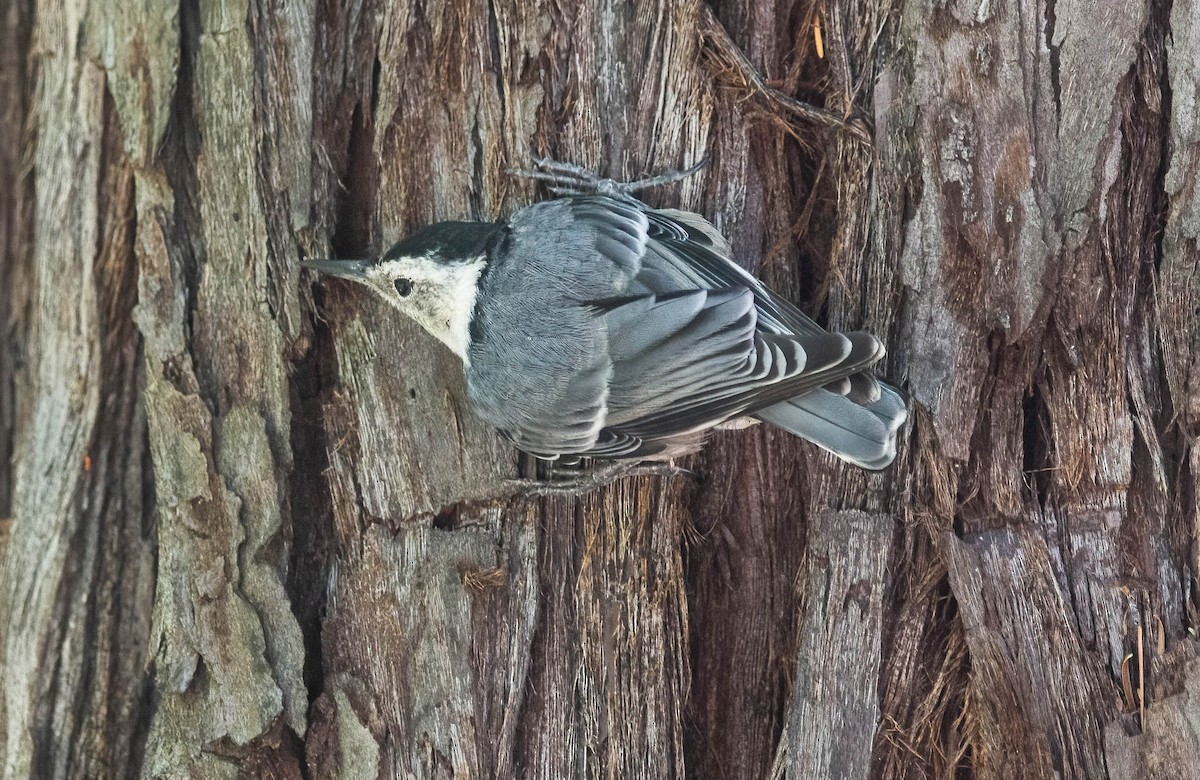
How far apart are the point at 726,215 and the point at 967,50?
26.3 inches

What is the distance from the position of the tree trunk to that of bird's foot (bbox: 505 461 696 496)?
0.04m

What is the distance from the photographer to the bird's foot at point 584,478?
236 centimetres

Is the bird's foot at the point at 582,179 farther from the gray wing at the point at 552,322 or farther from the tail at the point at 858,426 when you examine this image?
the tail at the point at 858,426

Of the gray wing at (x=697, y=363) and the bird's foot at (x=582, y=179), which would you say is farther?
the bird's foot at (x=582, y=179)

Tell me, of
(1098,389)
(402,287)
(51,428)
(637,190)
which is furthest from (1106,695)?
(51,428)

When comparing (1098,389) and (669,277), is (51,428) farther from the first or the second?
(1098,389)

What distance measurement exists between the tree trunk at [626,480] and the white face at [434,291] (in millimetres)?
66

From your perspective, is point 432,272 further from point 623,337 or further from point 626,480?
point 626,480

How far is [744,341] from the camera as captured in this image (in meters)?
2.23

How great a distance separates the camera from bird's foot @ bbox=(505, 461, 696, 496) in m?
2.36

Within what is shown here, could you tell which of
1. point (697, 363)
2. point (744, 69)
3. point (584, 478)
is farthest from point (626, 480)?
point (744, 69)

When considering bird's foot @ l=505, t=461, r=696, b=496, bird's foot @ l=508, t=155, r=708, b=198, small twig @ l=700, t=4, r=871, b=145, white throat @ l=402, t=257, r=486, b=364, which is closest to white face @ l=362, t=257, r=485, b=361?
white throat @ l=402, t=257, r=486, b=364

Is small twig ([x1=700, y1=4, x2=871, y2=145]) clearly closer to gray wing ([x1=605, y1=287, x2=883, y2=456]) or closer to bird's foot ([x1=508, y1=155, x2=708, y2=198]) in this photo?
bird's foot ([x1=508, y1=155, x2=708, y2=198])

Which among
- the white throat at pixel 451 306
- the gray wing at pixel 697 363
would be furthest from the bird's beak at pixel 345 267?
the gray wing at pixel 697 363
